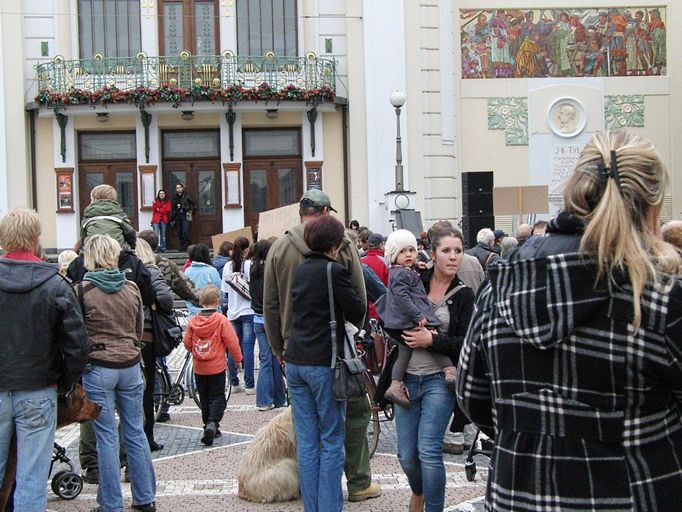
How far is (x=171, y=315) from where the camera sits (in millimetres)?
7703

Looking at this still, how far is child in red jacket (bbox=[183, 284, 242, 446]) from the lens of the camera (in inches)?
335

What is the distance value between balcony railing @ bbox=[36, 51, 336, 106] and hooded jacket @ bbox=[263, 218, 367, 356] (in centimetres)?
1887

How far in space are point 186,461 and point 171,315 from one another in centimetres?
124

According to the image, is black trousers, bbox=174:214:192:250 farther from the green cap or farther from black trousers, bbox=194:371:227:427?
the green cap

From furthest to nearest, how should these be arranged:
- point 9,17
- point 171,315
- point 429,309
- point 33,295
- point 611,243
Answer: point 9,17 → point 171,315 → point 429,309 → point 33,295 → point 611,243

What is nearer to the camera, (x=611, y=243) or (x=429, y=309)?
(x=611, y=243)

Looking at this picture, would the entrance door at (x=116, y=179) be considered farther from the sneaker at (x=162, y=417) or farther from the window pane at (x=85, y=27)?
the sneaker at (x=162, y=417)

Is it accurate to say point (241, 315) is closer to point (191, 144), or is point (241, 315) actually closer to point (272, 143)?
point (272, 143)

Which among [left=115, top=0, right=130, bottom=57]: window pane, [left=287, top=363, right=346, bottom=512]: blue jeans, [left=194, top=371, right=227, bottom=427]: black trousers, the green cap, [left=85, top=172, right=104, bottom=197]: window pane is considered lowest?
[left=194, top=371, right=227, bottom=427]: black trousers

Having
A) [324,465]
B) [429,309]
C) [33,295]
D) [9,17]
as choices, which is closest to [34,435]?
[33,295]

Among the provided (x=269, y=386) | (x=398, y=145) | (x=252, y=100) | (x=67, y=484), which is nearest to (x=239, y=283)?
(x=269, y=386)

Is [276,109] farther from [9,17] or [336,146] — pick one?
[9,17]

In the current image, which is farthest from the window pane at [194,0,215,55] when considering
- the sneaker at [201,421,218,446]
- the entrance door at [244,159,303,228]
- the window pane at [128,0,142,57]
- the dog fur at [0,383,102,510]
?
the dog fur at [0,383,102,510]

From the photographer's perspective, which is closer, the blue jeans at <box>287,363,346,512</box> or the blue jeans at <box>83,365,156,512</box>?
the blue jeans at <box>287,363,346,512</box>
